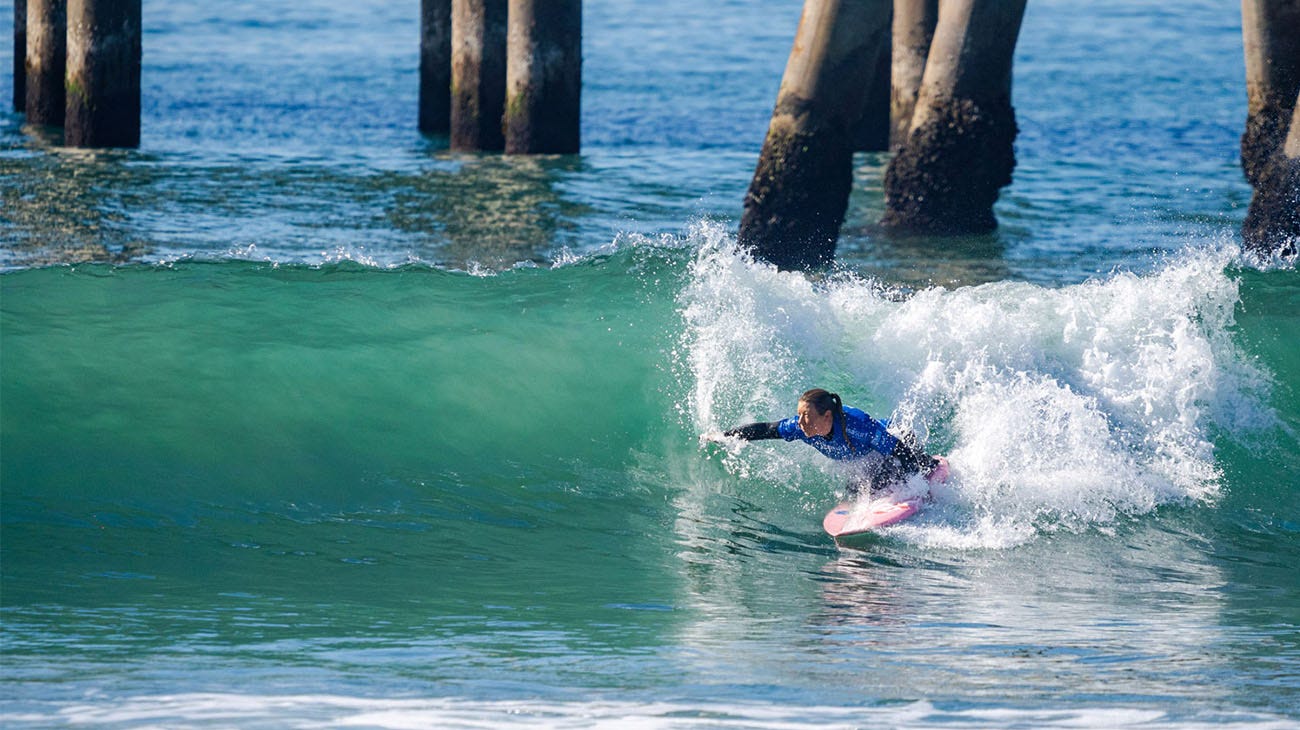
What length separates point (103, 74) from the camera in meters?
16.6

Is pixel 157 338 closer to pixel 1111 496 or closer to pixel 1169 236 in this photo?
pixel 1111 496

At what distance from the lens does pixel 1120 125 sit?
22.6 m

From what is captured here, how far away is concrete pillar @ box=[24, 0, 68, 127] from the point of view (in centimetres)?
1828

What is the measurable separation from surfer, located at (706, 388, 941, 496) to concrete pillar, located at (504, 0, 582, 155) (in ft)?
28.0

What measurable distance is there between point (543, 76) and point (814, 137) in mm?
5111

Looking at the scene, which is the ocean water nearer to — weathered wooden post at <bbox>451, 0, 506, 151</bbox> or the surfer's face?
the surfer's face

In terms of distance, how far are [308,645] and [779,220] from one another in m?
6.99

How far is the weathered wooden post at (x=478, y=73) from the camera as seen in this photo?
17.2 metres

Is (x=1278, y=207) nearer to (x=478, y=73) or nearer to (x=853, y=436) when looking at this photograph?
(x=853, y=436)

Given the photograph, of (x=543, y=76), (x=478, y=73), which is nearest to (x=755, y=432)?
(x=543, y=76)

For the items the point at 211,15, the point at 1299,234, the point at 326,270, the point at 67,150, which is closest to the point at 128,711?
the point at 326,270

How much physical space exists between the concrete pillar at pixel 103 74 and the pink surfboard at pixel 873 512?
10971 mm

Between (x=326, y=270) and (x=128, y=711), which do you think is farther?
(x=326, y=270)

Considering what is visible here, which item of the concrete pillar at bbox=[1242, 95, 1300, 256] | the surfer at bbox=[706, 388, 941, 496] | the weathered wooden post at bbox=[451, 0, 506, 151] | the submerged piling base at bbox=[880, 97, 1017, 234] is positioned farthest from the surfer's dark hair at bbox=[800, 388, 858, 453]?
the weathered wooden post at bbox=[451, 0, 506, 151]
